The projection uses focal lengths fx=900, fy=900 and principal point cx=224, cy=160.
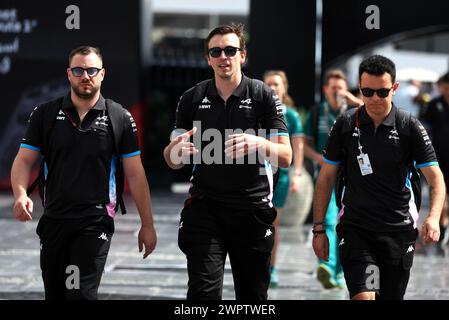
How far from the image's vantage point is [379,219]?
5391mm

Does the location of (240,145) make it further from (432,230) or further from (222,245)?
(432,230)

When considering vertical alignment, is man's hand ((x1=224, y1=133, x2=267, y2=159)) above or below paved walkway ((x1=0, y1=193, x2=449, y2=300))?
above

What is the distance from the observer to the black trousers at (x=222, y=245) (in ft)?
17.7

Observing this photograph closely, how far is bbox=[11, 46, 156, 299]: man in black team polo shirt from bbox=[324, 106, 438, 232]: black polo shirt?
4.30 feet

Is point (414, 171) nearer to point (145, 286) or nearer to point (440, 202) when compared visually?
point (440, 202)

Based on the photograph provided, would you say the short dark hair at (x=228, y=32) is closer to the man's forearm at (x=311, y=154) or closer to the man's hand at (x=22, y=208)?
the man's hand at (x=22, y=208)

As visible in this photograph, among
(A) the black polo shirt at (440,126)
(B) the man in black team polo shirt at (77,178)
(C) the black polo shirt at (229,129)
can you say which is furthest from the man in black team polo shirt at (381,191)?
(A) the black polo shirt at (440,126)

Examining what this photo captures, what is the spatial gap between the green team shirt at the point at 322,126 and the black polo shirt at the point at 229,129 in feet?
10.1

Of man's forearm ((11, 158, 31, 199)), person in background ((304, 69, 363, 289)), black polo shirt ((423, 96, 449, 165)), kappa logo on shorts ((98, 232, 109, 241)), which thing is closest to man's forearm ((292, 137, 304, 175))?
person in background ((304, 69, 363, 289))

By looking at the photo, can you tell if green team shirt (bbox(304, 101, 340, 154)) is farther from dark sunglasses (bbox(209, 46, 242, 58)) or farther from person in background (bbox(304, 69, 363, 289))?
dark sunglasses (bbox(209, 46, 242, 58))

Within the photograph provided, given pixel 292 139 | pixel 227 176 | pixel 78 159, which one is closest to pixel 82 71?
pixel 78 159

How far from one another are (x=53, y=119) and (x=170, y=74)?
45.2 feet

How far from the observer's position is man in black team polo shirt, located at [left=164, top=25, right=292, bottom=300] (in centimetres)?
541
